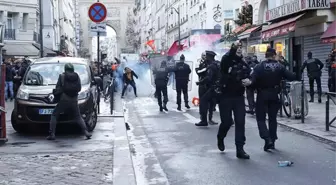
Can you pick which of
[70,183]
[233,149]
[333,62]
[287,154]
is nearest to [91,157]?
[70,183]

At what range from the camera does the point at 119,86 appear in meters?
30.7

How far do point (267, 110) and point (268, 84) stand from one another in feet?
1.78

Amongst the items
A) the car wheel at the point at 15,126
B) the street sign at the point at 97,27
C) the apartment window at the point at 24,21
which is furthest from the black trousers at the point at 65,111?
the apartment window at the point at 24,21

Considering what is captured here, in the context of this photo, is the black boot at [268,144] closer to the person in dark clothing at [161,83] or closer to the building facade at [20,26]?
the person in dark clothing at [161,83]

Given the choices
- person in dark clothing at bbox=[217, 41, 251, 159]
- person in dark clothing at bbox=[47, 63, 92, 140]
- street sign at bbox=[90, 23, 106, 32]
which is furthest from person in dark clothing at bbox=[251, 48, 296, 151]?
street sign at bbox=[90, 23, 106, 32]

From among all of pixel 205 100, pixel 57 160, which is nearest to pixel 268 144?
pixel 57 160

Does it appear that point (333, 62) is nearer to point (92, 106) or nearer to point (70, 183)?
point (92, 106)

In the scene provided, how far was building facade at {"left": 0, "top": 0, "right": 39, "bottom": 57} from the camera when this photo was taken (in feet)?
124

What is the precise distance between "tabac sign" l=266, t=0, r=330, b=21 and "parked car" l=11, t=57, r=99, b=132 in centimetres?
1352

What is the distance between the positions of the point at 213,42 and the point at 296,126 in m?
21.0

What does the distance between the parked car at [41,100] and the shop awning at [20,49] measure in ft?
82.7

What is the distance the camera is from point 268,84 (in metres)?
9.12

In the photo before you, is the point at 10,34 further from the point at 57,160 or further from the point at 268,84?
the point at 268,84

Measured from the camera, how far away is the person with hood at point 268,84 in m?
9.09
